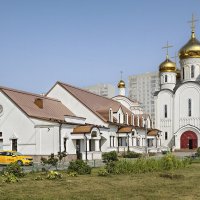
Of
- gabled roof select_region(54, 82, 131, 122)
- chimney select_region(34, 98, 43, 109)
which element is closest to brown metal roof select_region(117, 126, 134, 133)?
gabled roof select_region(54, 82, 131, 122)

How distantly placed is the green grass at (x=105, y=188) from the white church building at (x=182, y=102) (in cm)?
4707

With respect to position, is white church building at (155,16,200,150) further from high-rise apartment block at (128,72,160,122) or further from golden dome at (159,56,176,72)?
high-rise apartment block at (128,72,160,122)

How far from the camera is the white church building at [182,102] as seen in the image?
6744 cm

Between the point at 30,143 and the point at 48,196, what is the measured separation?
2283 cm

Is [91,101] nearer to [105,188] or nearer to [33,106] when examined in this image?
[33,106]

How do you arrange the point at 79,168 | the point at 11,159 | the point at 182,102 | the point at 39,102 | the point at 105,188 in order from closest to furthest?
1. the point at 105,188
2. the point at 79,168
3. the point at 11,159
4. the point at 39,102
5. the point at 182,102

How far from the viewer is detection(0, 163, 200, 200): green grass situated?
14.9 m

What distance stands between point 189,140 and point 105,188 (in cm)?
5221

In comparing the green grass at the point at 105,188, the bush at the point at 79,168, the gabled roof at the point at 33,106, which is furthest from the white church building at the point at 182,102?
the green grass at the point at 105,188

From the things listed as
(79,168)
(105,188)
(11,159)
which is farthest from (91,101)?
(105,188)

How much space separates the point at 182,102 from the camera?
69625mm

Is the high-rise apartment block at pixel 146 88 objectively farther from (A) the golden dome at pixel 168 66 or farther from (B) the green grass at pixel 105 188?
(B) the green grass at pixel 105 188

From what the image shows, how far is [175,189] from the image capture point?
55.3 feet

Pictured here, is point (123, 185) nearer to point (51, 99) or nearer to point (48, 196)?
point (48, 196)
